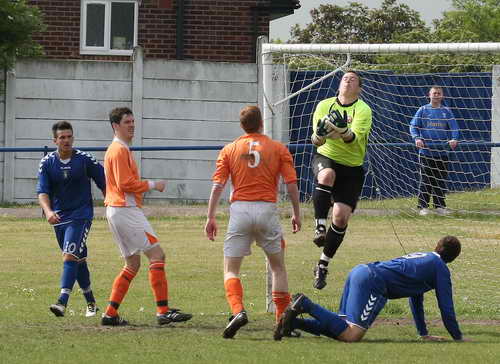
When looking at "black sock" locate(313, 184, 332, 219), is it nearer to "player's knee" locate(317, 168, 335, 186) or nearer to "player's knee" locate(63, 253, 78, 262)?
"player's knee" locate(317, 168, 335, 186)

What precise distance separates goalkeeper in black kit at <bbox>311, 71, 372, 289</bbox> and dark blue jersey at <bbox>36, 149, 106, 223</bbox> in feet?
7.14

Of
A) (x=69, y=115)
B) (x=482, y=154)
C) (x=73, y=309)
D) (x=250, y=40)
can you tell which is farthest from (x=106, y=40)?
(x=73, y=309)

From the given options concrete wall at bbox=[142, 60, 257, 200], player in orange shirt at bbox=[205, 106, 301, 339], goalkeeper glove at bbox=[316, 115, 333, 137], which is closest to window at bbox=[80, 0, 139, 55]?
concrete wall at bbox=[142, 60, 257, 200]

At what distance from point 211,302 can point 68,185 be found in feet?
7.97

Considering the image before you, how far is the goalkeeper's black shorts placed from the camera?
12.0 meters

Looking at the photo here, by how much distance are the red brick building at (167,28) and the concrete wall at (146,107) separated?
4.14 metres

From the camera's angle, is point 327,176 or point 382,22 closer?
point 327,176

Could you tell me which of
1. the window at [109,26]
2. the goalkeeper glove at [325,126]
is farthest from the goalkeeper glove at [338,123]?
the window at [109,26]

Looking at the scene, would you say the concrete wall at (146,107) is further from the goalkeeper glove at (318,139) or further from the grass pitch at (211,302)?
the goalkeeper glove at (318,139)

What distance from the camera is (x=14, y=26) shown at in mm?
23094

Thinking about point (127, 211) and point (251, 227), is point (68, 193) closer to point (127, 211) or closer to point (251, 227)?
point (127, 211)

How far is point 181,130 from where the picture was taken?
23.2 metres

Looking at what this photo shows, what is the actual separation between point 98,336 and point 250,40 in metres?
17.6

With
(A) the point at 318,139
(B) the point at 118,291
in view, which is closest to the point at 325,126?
(A) the point at 318,139
